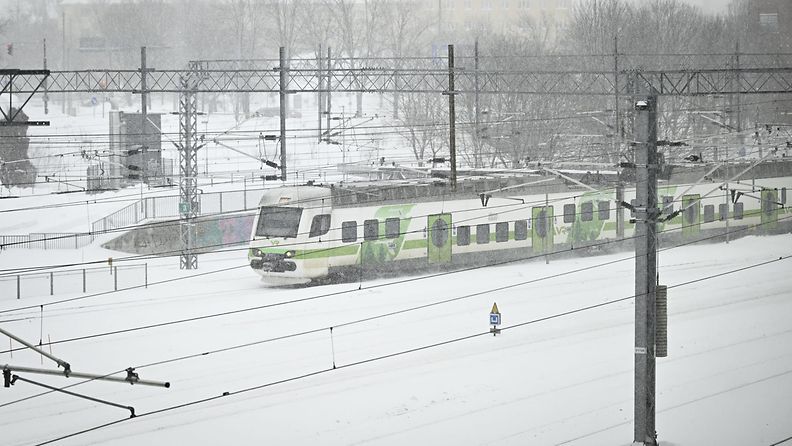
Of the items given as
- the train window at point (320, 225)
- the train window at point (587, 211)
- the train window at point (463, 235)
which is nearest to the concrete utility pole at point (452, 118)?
the train window at point (463, 235)

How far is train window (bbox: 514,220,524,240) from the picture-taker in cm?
3088

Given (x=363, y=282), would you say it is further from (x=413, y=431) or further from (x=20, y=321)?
(x=413, y=431)

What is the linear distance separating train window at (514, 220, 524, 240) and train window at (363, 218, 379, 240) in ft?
15.9

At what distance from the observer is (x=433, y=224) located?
2873 cm

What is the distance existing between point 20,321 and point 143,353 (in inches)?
171

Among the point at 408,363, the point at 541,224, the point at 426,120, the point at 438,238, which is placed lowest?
the point at 408,363

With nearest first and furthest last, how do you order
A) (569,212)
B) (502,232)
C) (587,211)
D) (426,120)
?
(502,232)
(569,212)
(587,211)
(426,120)

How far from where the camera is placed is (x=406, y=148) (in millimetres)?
57125

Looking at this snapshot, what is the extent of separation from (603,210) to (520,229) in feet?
10.8

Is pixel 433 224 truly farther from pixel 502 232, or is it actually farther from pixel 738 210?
pixel 738 210

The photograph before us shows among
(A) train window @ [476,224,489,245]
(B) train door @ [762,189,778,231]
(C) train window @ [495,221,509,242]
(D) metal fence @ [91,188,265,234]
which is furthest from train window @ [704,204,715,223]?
(D) metal fence @ [91,188,265,234]

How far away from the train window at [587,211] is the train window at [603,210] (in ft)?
0.86

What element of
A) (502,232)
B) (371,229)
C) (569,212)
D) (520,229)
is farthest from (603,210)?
(371,229)

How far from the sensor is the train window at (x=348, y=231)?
A: 88.8 ft
